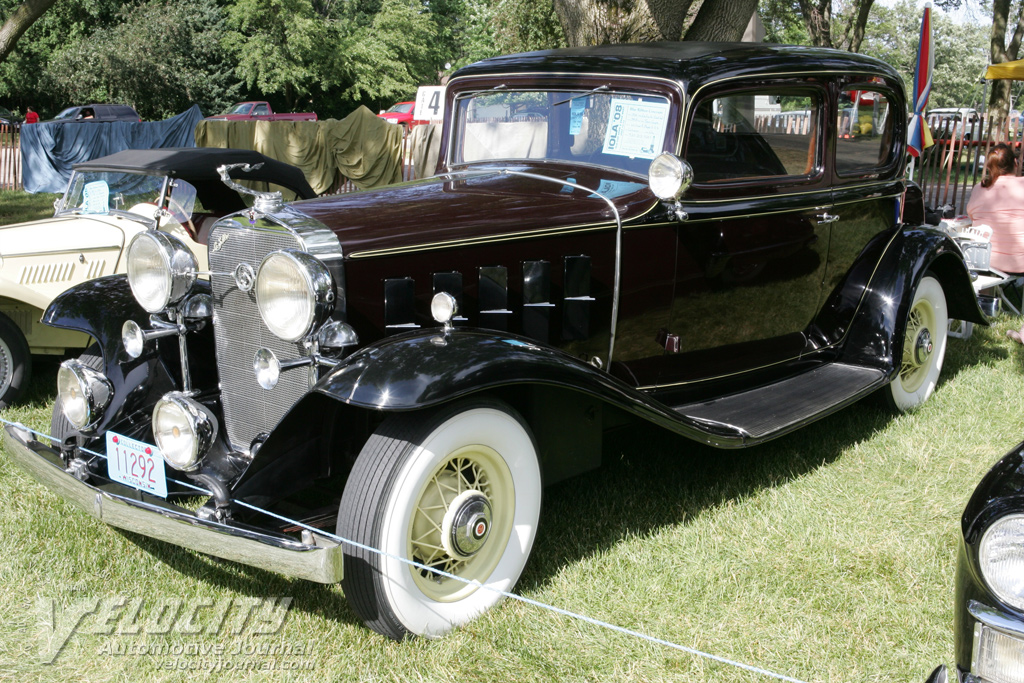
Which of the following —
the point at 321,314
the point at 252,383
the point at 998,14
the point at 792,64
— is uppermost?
the point at 998,14

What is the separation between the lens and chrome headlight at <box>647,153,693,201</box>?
3227 mm

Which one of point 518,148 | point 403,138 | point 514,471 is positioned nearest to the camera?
point 514,471

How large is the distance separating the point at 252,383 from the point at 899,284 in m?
3.20

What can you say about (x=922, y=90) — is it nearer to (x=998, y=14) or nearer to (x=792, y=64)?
(x=792, y=64)

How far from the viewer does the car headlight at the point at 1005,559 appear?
1.78 meters

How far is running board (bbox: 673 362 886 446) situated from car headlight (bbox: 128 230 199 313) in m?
1.92

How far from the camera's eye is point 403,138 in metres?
15.6

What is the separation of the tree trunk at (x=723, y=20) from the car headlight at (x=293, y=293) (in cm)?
572

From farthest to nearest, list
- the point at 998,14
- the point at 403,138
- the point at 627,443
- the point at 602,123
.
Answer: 1. the point at 998,14
2. the point at 403,138
3. the point at 627,443
4. the point at 602,123

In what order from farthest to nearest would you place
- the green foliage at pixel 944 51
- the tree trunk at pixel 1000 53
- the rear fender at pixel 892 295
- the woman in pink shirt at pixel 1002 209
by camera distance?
the green foliage at pixel 944 51 < the tree trunk at pixel 1000 53 < the woman in pink shirt at pixel 1002 209 < the rear fender at pixel 892 295

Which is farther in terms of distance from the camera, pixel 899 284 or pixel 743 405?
pixel 899 284

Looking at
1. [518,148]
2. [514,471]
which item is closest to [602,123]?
[518,148]

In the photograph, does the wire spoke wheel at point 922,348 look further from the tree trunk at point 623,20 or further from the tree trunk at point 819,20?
the tree trunk at point 819,20

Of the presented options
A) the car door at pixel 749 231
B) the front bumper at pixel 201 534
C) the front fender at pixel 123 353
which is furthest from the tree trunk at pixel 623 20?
the front bumper at pixel 201 534
